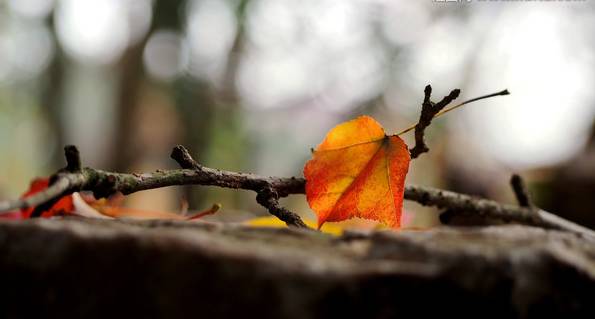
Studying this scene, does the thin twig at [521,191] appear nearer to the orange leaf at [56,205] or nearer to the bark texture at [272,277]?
the bark texture at [272,277]

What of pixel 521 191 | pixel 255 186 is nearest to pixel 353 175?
pixel 255 186

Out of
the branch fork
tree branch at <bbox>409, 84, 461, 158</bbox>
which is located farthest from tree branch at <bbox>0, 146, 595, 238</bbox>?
tree branch at <bbox>409, 84, 461, 158</bbox>

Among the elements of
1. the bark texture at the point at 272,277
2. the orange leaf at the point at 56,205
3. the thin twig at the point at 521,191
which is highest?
the thin twig at the point at 521,191

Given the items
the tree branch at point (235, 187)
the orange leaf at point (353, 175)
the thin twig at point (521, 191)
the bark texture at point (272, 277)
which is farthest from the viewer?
the thin twig at point (521, 191)

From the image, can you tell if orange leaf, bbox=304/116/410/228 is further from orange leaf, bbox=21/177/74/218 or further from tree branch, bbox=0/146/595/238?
orange leaf, bbox=21/177/74/218

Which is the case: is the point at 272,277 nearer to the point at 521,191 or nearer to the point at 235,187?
the point at 235,187

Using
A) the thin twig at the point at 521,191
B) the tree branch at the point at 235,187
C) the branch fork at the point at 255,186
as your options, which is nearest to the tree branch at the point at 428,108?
the branch fork at the point at 255,186

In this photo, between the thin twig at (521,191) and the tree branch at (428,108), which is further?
the thin twig at (521,191)

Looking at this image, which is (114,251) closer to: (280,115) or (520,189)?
(520,189)
